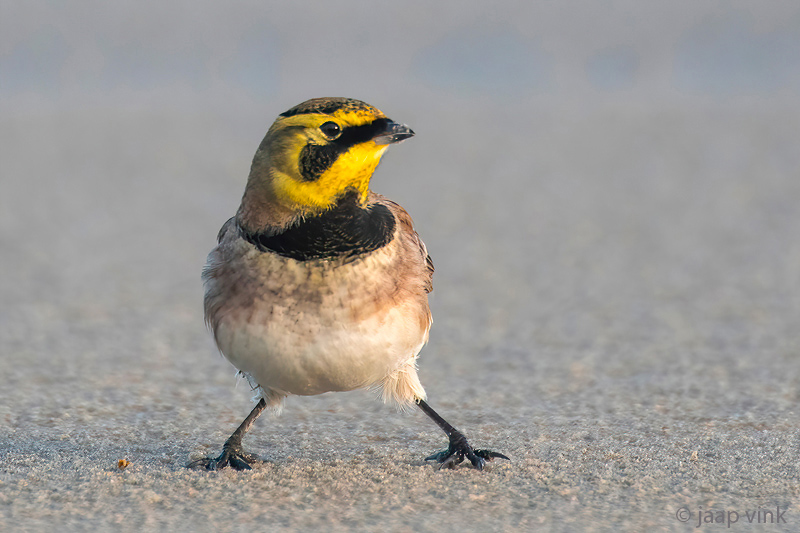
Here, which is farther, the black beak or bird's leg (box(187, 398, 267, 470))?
bird's leg (box(187, 398, 267, 470))

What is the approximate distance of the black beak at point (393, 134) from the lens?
4.71 m

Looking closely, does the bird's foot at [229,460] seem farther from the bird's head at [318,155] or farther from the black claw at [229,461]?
the bird's head at [318,155]

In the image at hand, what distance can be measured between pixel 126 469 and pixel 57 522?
29.7 inches

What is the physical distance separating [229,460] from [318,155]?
1.90 metres

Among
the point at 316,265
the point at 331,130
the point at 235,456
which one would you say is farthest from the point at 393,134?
the point at 235,456

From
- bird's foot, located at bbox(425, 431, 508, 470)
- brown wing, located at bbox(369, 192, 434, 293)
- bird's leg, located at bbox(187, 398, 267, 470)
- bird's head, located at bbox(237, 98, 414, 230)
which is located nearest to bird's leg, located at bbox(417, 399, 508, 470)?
bird's foot, located at bbox(425, 431, 508, 470)

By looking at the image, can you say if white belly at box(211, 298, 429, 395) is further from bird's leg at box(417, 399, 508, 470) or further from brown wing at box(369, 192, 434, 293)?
bird's leg at box(417, 399, 508, 470)

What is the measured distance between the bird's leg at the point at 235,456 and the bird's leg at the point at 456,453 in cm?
96

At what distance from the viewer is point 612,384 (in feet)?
25.0

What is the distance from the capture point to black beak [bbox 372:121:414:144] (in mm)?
4715

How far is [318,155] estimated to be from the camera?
187 inches

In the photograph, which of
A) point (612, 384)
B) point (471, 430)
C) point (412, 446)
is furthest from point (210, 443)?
point (612, 384)

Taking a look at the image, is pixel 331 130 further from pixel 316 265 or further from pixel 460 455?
pixel 460 455

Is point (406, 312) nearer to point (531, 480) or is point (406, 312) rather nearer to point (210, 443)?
point (531, 480)
